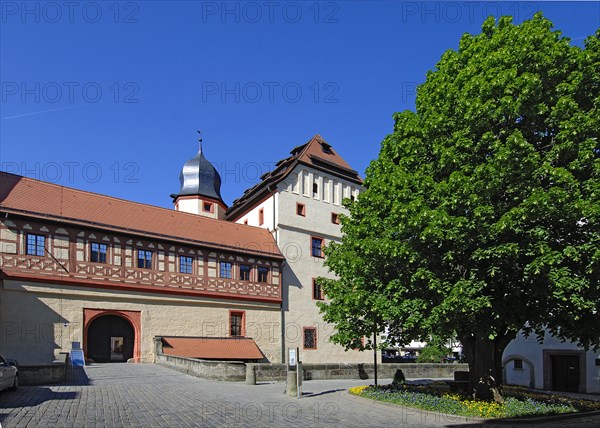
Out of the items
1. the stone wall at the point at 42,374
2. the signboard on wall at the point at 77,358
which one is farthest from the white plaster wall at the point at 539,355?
the signboard on wall at the point at 77,358

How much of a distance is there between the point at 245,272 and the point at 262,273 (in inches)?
50.1

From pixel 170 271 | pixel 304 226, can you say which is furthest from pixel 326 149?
pixel 170 271

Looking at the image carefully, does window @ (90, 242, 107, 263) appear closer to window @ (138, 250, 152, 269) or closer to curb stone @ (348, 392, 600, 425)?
window @ (138, 250, 152, 269)

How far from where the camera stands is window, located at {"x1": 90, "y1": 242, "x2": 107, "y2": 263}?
2525 cm

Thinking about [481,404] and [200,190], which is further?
[200,190]

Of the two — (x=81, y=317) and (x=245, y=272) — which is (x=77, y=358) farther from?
(x=245, y=272)

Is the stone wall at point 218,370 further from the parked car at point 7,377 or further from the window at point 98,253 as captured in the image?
the window at point 98,253

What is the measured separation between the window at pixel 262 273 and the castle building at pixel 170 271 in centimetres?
7

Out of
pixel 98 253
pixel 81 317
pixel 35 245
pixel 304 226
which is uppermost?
pixel 304 226

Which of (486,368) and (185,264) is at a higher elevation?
(185,264)

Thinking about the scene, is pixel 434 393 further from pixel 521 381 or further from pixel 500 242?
pixel 521 381

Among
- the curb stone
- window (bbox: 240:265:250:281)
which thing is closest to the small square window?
window (bbox: 240:265:250:281)

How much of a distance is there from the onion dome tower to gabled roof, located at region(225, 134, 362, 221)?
586 cm

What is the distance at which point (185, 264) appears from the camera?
1129 inches
